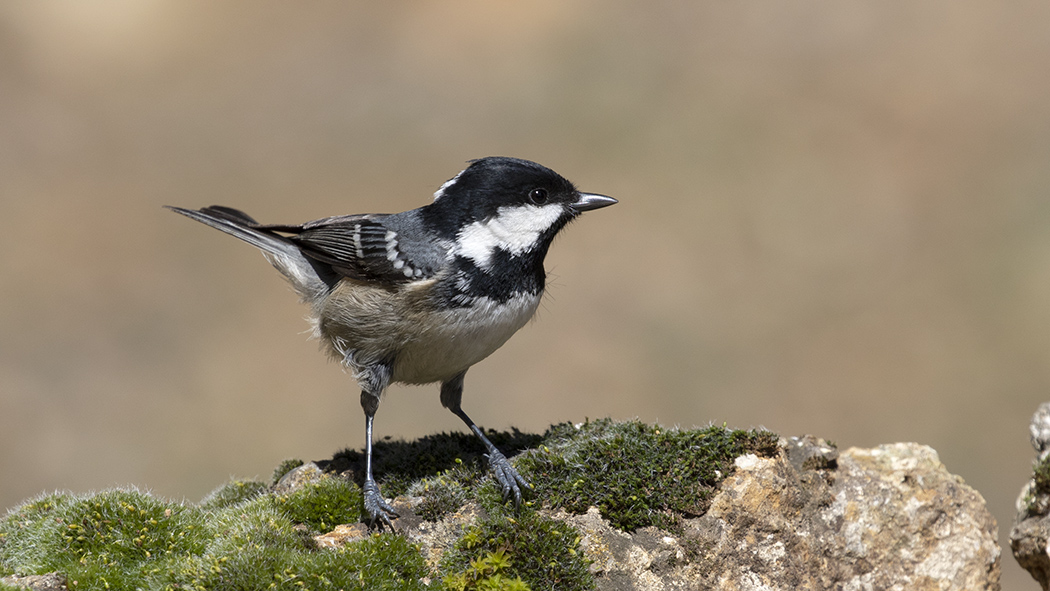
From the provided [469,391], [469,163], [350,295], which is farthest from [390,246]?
[469,391]

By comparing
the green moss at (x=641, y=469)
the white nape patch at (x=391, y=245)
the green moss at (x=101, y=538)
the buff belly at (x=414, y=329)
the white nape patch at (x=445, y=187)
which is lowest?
the green moss at (x=641, y=469)

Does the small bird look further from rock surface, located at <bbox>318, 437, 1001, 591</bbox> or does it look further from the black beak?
rock surface, located at <bbox>318, 437, 1001, 591</bbox>

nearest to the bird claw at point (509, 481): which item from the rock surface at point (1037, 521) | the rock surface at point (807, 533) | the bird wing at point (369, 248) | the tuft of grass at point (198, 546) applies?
the rock surface at point (807, 533)

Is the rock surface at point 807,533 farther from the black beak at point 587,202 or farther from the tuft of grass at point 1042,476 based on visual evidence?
the black beak at point 587,202

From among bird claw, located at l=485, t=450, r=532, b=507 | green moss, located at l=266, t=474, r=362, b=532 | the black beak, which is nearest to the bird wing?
the black beak

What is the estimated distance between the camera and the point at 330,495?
5016 mm

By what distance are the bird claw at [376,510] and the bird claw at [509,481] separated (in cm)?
67

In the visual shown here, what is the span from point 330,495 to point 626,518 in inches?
75.0

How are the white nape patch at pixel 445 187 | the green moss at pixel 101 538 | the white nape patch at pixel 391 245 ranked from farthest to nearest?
the white nape patch at pixel 445 187
the white nape patch at pixel 391 245
the green moss at pixel 101 538

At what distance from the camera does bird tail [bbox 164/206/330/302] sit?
5.87 m

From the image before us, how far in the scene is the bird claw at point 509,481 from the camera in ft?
15.4

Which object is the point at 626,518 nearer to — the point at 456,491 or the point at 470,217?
the point at 456,491

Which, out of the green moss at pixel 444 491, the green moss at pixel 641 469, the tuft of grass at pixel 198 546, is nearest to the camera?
the tuft of grass at pixel 198 546

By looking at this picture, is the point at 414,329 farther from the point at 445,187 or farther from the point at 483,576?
the point at 483,576
